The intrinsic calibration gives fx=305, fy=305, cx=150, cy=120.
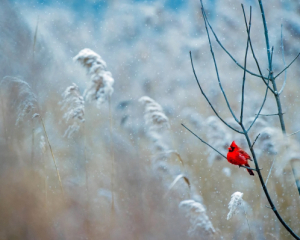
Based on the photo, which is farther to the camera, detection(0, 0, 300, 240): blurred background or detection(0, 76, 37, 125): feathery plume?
detection(0, 76, 37, 125): feathery plume

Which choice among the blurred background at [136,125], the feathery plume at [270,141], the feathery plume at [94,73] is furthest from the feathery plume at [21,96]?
the feathery plume at [270,141]

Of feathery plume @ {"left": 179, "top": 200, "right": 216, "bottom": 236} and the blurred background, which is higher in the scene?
the blurred background

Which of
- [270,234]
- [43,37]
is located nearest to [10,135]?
[43,37]

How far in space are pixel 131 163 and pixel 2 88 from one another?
2.69ft

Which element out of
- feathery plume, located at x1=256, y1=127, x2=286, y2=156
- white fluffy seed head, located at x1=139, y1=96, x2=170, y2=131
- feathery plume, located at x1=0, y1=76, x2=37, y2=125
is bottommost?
feathery plume, located at x1=256, y1=127, x2=286, y2=156

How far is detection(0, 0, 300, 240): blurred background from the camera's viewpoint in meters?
1.45

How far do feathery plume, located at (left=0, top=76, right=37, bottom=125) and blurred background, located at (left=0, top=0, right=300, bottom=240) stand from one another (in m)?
0.01

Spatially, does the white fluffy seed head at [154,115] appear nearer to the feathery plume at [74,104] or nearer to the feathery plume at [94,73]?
the feathery plume at [94,73]

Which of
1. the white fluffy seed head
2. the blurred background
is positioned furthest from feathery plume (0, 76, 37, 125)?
the white fluffy seed head

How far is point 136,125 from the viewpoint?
5.11 feet

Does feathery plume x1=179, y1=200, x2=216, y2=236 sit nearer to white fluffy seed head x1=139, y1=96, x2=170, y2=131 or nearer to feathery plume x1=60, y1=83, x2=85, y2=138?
white fluffy seed head x1=139, y1=96, x2=170, y2=131

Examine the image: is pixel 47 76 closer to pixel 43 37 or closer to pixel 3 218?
pixel 43 37

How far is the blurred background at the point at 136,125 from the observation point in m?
1.45

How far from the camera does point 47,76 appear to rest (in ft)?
5.32
